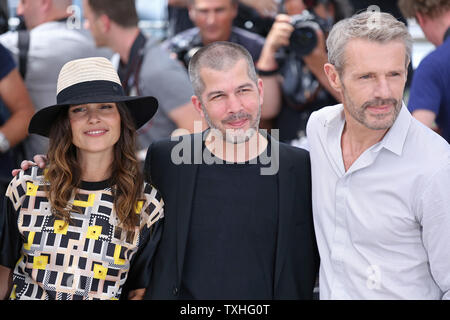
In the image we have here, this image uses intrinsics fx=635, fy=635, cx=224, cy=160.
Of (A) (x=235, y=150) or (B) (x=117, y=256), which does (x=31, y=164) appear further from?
(A) (x=235, y=150)

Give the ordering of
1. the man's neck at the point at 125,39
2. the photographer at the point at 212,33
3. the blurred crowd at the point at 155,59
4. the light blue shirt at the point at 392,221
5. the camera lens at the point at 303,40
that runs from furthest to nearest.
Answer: the photographer at the point at 212,33 → the man's neck at the point at 125,39 → the camera lens at the point at 303,40 → the blurred crowd at the point at 155,59 → the light blue shirt at the point at 392,221

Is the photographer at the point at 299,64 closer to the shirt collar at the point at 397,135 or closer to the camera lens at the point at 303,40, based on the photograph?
the camera lens at the point at 303,40

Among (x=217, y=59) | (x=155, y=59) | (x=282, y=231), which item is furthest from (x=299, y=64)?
(x=282, y=231)

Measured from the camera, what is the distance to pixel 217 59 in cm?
229

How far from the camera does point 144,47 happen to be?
3.42 m

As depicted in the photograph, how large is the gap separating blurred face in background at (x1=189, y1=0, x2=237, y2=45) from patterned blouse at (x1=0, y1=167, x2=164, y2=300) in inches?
68.6

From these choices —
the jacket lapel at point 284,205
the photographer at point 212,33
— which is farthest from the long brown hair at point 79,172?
the photographer at point 212,33

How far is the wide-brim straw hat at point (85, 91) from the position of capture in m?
Answer: 2.25

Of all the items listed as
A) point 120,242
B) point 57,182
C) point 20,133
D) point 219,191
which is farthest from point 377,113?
point 20,133

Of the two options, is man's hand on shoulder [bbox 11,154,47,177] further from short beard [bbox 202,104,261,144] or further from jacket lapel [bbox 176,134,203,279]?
short beard [bbox 202,104,261,144]

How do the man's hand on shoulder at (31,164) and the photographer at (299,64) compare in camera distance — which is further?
the photographer at (299,64)

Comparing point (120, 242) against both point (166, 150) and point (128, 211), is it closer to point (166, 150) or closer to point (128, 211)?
point (128, 211)

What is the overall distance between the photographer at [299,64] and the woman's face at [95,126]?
1.37 meters
